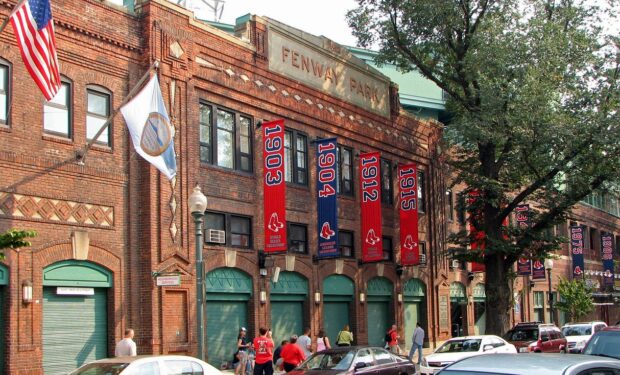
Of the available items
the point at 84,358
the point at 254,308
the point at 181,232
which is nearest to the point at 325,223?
the point at 254,308

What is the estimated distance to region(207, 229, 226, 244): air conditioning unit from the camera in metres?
24.4

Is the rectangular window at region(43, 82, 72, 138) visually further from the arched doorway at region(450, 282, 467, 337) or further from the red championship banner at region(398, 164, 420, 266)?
the arched doorway at region(450, 282, 467, 337)

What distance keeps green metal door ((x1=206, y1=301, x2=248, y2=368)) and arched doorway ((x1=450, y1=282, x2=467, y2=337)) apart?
1647cm

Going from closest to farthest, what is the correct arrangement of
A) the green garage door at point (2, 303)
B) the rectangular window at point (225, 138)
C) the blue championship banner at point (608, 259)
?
the green garage door at point (2, 303), the rectangular window at point (225, 138), the blue championship banner at point (608, 259)

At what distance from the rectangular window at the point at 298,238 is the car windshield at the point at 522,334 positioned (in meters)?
7.99

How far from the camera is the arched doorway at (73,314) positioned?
19.9 m

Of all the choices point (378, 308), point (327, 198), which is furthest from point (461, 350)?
point (378, 308)

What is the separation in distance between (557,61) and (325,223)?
10.3 metres

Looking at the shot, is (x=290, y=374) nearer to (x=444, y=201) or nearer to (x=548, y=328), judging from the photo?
(x=548, y=328)

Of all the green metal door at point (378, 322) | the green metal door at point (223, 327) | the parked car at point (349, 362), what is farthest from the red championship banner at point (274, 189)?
the green metal door at point (378, 322)

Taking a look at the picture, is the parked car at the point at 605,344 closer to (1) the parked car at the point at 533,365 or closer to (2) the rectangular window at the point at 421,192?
(1) the parked car at the point at 533,365

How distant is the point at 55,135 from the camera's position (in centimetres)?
2062

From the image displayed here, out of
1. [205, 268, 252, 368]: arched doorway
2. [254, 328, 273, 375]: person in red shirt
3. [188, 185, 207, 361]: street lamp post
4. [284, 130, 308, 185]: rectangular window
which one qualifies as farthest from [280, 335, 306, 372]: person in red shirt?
[284, 130, 308, 185]: rectangular window

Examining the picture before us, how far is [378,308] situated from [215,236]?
37.3 ft
